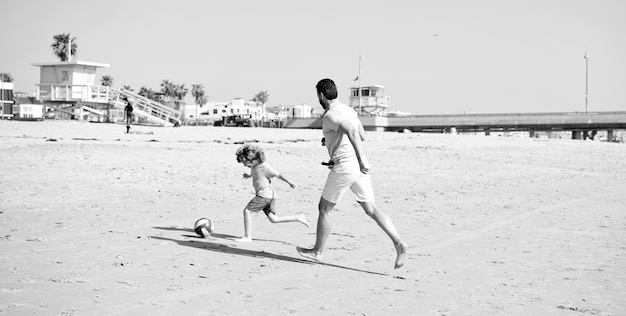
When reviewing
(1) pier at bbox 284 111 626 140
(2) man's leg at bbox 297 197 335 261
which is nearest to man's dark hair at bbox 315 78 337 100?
(2) man's leg at bbox 297 197 335 261

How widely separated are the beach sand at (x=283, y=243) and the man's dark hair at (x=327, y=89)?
179 cm

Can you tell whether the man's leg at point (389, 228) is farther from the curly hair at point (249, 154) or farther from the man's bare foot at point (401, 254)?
the curly hair at point (249, 154)

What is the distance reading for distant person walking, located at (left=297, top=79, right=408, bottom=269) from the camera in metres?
6.25

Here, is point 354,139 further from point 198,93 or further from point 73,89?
point 198,93

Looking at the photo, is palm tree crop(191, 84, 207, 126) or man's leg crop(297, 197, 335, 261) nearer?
man's leg crop(297, 197, 335, 261)

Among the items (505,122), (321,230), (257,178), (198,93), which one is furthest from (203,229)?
(198,93)

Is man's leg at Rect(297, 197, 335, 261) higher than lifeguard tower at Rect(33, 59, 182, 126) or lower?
lower

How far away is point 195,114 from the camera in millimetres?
124938

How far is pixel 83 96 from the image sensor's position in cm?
4294

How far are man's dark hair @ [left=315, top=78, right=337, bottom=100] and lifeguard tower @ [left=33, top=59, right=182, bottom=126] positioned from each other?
126ft

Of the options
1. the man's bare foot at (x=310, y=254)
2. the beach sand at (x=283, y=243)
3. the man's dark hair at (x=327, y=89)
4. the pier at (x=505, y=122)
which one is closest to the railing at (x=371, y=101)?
the pier at (x=505, y=122)

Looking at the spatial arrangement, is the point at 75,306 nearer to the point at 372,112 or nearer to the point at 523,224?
the point at 523,224

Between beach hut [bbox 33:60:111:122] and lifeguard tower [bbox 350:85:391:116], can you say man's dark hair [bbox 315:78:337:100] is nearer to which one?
beach hut [bbox 33:60:111:122]

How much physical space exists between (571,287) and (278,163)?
487 inches
